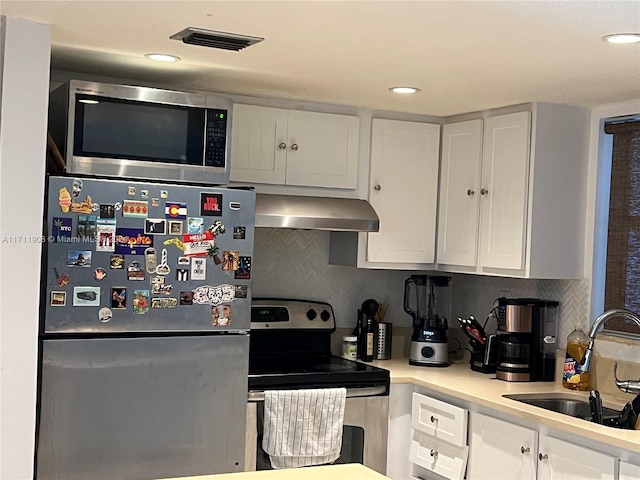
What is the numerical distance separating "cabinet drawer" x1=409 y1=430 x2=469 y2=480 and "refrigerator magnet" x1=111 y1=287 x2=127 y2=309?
5.13 ft

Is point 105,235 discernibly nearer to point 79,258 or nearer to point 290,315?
point 79,258

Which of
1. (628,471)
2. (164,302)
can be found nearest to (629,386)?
(628,471)

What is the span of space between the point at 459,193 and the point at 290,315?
1.05 metres

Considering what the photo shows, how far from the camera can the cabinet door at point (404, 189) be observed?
169 inches

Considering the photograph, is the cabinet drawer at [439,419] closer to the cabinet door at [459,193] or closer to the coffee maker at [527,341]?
the coffee maker at [527,341]

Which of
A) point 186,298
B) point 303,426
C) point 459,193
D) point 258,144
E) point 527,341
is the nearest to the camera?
point 186,298

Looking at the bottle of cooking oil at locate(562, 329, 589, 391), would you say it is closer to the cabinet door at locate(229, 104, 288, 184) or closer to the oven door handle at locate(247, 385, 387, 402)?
the oven door handle at locate(247, 385, 387, 402)

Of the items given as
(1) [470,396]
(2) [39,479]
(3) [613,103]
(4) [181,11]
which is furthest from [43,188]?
(3) [613,103]

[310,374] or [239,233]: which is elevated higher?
[239,233]

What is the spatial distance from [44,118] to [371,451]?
2.10m

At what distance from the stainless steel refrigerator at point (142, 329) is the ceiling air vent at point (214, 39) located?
606 millimetres

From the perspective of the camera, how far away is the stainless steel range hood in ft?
12.8

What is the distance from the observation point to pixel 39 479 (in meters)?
3.09

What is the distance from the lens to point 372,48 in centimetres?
296
